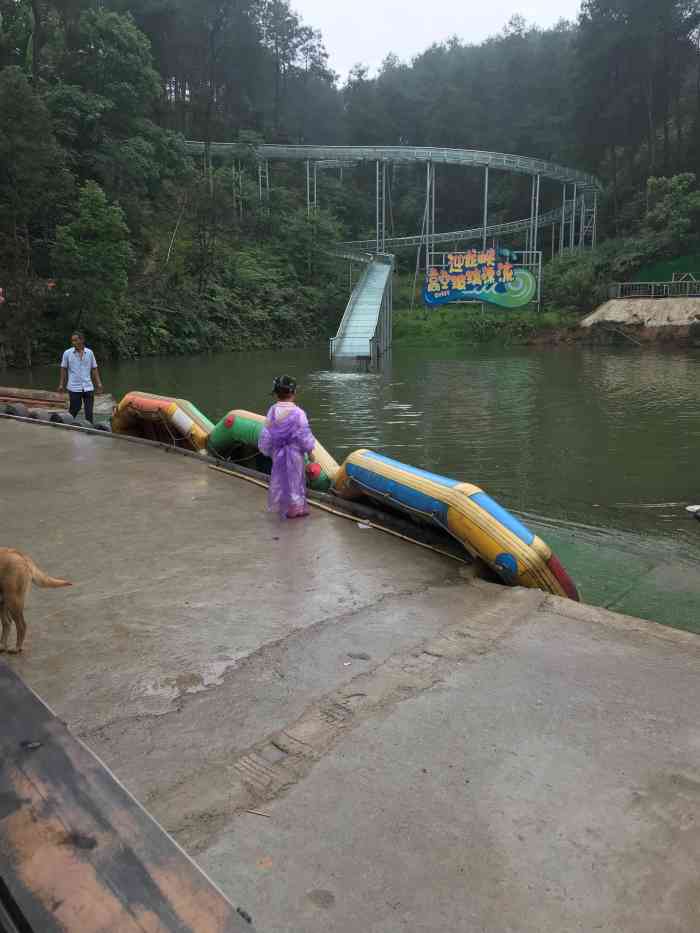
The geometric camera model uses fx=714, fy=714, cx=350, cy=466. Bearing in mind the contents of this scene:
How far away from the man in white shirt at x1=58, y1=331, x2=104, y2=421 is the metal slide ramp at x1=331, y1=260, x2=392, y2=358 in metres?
15.0

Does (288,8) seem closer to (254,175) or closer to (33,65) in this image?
(254,175)

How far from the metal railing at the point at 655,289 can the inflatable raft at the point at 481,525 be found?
104ft

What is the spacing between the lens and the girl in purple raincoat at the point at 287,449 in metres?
6.13

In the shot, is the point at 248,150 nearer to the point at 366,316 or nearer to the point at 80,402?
the point at 366,316

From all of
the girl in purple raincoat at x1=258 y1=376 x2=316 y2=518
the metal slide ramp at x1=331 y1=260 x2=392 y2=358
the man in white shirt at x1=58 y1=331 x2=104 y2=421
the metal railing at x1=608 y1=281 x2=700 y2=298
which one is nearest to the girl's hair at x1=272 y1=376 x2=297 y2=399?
the girl in purple raincoat at x1=258 y1=376 x2=316 y2=518

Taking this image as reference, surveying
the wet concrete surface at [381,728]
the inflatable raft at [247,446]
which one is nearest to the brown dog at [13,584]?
the wet concrete surface at [381,728]

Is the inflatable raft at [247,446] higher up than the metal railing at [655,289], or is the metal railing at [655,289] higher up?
the metal railing at [655,289]

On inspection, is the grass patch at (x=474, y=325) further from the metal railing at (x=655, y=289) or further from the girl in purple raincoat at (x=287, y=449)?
the girl in purple raincoat at (x=287, y=449)

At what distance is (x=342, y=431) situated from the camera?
1312 cm

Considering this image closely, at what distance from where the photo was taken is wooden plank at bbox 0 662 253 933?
116 centimetres

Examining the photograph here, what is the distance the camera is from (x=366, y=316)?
2995cm

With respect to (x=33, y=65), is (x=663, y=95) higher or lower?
higher

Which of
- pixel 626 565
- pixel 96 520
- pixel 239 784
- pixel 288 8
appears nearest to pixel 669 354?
pixel 626 565

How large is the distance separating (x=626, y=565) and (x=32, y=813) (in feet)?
19.0
